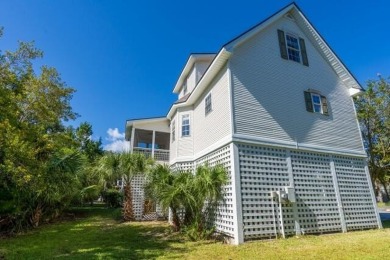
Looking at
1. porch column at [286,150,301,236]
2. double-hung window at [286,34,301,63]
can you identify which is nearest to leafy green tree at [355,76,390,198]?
double-hung window at [286,34,301,63]

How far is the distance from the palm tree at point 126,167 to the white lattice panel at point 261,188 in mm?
6448

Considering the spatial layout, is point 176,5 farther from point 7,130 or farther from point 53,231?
point 53,231

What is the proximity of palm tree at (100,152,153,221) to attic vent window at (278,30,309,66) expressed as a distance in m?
9.59

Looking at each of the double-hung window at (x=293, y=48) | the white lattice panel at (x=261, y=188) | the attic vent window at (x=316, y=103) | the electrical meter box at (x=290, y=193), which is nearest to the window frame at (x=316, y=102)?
the attic vent window at (x=316, y=103)

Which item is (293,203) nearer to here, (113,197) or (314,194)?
(314,194)

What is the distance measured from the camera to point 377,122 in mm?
14891

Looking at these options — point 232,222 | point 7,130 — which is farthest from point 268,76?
point 7,130

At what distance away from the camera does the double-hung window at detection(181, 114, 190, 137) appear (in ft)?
44.5

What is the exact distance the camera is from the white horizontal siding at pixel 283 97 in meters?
9.41

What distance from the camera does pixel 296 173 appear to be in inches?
368

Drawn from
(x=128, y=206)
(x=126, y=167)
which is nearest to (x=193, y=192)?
(x=126, y=167)

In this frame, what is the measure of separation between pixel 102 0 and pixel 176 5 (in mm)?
4705

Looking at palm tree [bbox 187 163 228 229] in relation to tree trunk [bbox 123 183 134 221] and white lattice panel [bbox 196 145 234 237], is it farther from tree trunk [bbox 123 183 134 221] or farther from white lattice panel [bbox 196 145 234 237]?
tree trunk [bbox 123 183 134 221]

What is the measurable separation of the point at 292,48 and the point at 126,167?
1123 centimetres
